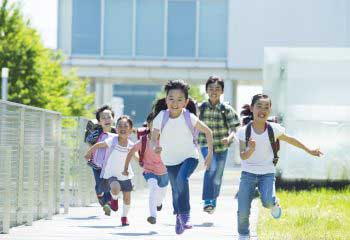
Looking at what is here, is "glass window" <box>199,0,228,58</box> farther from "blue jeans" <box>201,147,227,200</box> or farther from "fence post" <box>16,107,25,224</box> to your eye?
"fence post" <box>16,107,25,224</box>

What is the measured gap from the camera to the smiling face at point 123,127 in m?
13.9

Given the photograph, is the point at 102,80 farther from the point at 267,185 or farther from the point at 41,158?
the point at 267,185

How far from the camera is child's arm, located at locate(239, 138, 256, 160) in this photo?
988cm

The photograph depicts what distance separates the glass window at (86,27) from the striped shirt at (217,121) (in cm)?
4128

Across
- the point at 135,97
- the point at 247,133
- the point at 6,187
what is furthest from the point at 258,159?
the point at 135,97

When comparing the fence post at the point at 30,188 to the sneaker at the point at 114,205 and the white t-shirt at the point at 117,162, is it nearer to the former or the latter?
the white t-shirt at the point at 117,162

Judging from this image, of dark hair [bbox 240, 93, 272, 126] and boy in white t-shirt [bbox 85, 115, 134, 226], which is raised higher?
dark hair [bbox 240, 93, 272, 126]

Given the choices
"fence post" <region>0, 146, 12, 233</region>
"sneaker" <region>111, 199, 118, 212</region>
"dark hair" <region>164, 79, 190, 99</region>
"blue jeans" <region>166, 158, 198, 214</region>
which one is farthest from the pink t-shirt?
"dark hair" <region>164, 79, 190, 99</region>

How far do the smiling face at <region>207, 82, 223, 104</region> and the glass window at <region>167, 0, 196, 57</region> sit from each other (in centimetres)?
4123

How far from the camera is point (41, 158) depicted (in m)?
14.0

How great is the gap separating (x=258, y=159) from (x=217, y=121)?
12.1ft

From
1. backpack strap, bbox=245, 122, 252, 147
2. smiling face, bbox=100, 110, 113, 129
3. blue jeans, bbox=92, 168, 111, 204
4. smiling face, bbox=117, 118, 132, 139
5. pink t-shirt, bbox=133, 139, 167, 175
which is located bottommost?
blue jeans, bbox=92, 168, 111, 204

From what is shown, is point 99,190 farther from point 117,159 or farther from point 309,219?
point 309,219

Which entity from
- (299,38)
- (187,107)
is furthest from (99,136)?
(299,38)
